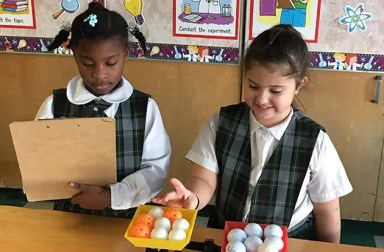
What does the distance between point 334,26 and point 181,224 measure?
55.9 inches

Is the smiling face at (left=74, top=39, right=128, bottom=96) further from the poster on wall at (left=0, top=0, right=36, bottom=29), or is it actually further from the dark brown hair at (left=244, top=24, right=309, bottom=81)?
the poster on wall at (left=0, top=0, right=36, bottom=29)

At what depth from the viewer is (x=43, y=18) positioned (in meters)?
2.19

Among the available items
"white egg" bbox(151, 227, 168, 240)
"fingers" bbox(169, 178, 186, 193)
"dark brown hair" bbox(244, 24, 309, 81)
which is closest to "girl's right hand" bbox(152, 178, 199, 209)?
"fingers" bbox(169, 178, 186, 193)

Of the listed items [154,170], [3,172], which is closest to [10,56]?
[3,172]

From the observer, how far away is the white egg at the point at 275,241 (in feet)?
2.85

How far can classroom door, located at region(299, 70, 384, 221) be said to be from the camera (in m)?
2.10

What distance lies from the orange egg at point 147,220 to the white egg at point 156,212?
1 centimetres

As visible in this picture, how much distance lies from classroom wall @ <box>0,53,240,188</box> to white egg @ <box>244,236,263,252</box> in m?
1.35

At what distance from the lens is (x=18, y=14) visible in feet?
7.25

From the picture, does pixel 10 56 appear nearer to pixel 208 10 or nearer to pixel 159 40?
pixel 159 40

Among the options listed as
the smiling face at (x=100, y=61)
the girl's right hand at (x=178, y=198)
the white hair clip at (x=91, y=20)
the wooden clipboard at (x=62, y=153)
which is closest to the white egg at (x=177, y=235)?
the girl's right hand at (x=178, y=198)

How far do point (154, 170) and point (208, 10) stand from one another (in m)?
1.00

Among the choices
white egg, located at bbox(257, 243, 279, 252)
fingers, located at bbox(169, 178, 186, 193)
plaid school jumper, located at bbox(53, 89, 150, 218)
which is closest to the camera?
white egg, located at bbox(257, 243, 279, 252)

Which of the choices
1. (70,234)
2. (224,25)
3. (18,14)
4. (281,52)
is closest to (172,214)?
(70,234)
